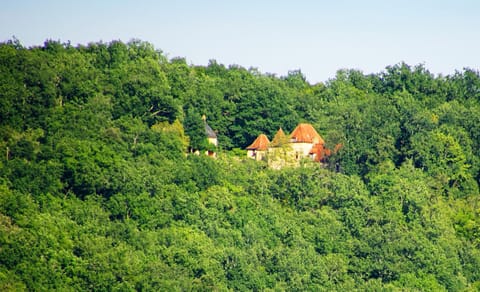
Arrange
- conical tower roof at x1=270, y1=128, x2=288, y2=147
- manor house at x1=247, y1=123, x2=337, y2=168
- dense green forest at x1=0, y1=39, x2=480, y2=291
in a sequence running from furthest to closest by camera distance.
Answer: conical tower roof at x1=270, y1=128, x2=288, y2=147 < manor house at x1=247, y1=123, x2=337, y2=168 < dense green forest at x1=0, y1=39, x2=480, y2=291

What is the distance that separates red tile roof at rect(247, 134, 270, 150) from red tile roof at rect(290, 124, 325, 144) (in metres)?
1.38

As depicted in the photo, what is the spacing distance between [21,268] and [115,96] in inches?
711

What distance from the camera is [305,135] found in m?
89.1

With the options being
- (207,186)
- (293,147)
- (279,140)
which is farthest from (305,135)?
(207,186)

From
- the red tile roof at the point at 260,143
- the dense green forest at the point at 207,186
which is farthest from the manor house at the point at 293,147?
the dense green forest at the point at 207,186

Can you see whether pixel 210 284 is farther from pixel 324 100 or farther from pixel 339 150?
pixel 324 100

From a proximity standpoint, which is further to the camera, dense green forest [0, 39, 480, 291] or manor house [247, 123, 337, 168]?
manor house [247, 123, 337, 168]

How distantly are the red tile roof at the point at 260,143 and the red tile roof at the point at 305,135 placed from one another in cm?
138

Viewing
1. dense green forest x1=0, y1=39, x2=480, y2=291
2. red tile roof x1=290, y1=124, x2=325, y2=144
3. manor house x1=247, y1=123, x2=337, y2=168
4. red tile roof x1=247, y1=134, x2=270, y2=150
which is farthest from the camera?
red tile roof x1=290, y1=124, x2=325, y2=144

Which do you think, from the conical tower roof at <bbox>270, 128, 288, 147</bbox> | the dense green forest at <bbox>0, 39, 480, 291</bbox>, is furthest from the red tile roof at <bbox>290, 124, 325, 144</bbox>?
the conical tower roof at <bbox>270, 128, 288, 147</bbox>

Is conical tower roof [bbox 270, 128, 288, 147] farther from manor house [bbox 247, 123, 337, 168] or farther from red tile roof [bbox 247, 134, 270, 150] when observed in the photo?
red tile roof [bbox 247, 134, 270, 150]

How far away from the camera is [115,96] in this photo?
83000 millimetres

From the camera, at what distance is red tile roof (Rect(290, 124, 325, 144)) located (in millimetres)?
88875

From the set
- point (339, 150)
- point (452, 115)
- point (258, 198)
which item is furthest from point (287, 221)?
point (452, 115)
